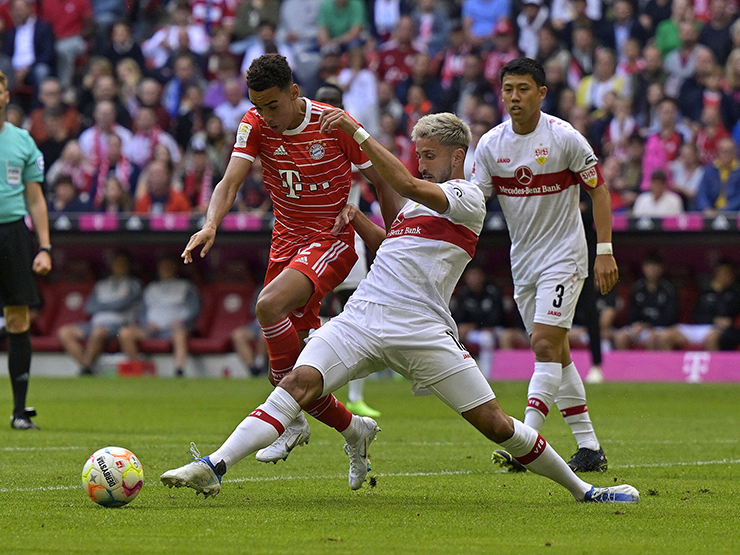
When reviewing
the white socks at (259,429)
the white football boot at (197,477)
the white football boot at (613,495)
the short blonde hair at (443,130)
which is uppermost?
the short blonde hair at (443,130)

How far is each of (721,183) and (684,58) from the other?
9.07 ft

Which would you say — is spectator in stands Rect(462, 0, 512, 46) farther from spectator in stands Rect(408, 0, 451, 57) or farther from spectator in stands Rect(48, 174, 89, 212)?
spectator in stands Rect(48, 174, 89, 212)

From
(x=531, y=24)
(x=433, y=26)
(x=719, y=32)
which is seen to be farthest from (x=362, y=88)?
(x=719, y=32)

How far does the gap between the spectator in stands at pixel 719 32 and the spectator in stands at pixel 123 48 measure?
1008cm

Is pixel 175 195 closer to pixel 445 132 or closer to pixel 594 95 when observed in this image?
pixel 594 95

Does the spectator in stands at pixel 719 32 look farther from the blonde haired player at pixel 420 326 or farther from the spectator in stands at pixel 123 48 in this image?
the blonde haired player at pixel 420 326

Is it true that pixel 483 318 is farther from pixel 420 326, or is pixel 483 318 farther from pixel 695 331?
pixel 420 326

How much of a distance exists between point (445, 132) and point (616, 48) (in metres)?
A: 14.0

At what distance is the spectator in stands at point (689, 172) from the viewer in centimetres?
1641

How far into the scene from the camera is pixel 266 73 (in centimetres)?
628

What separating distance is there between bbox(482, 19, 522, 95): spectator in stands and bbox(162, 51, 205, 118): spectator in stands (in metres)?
4.94

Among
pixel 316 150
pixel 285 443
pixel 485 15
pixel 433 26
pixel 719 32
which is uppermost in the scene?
pixel 485 15

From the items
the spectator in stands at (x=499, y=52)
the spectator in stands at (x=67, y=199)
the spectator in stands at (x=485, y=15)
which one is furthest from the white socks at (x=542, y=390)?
the spectator in stands at (x=485, y=15)

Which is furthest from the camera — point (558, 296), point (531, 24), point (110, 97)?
point (110, 97)
